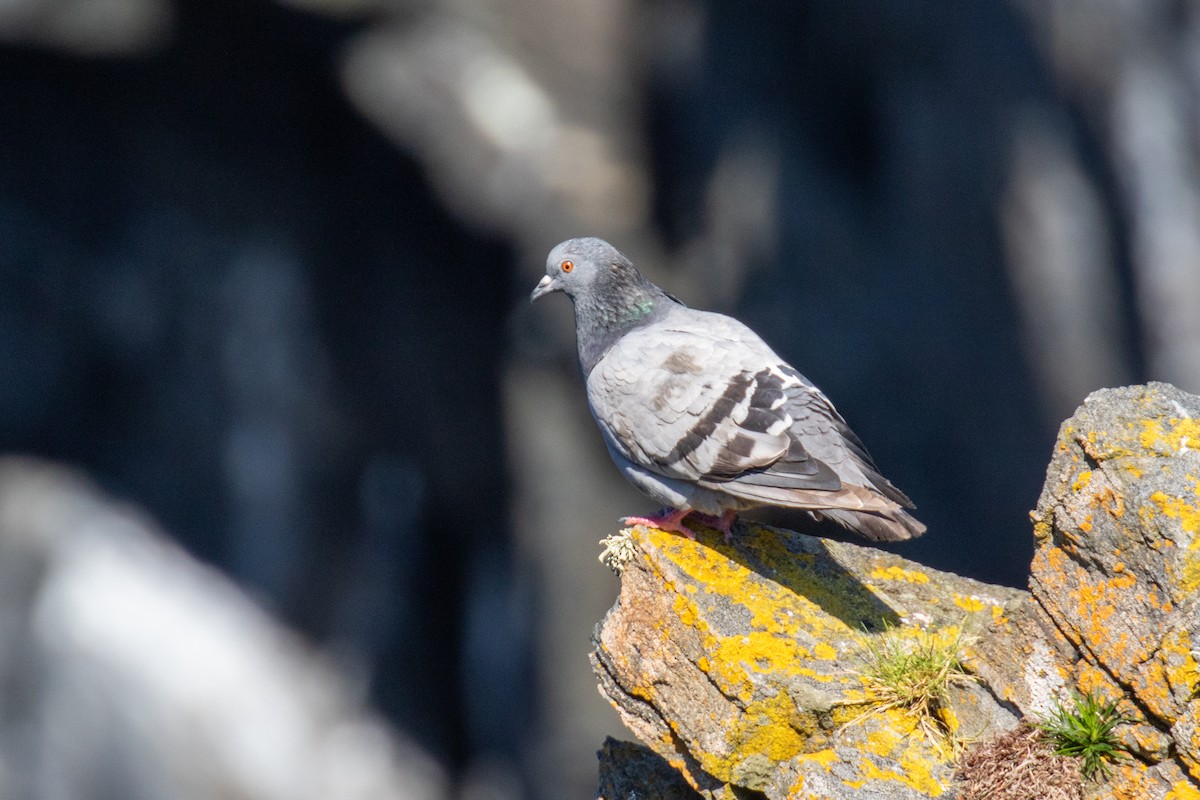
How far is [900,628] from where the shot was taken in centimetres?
437

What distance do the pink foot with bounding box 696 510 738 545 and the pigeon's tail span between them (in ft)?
2.17

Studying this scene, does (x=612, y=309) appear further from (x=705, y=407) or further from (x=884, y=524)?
(x=884, y=524)

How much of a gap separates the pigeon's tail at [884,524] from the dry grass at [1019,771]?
815 millimetres

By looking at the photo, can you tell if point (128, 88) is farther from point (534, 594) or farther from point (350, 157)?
point (534, 594)

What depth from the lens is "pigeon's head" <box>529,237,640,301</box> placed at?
5.55m

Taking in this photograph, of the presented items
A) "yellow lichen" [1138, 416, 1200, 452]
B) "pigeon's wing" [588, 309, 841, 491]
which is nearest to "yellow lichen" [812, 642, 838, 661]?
"pigeon's wing" [588, 309, 841, 491]

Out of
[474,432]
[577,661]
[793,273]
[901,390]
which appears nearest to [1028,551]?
[901,390]

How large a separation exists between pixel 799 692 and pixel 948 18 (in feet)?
29.7

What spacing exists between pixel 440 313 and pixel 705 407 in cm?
784

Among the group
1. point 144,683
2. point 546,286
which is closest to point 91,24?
point 144,683

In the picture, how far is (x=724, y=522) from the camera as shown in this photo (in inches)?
187

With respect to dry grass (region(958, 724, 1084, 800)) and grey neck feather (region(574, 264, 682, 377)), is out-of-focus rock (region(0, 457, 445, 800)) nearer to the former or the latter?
grey neck feather (region(574, 264, 682, 377))

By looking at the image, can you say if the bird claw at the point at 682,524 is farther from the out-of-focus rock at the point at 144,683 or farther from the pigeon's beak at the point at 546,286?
the out-of-focus rock at the point at 144,683

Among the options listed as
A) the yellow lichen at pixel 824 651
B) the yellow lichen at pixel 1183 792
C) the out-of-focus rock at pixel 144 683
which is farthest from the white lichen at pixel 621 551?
the out-of-focus rock at pixel 144 683
